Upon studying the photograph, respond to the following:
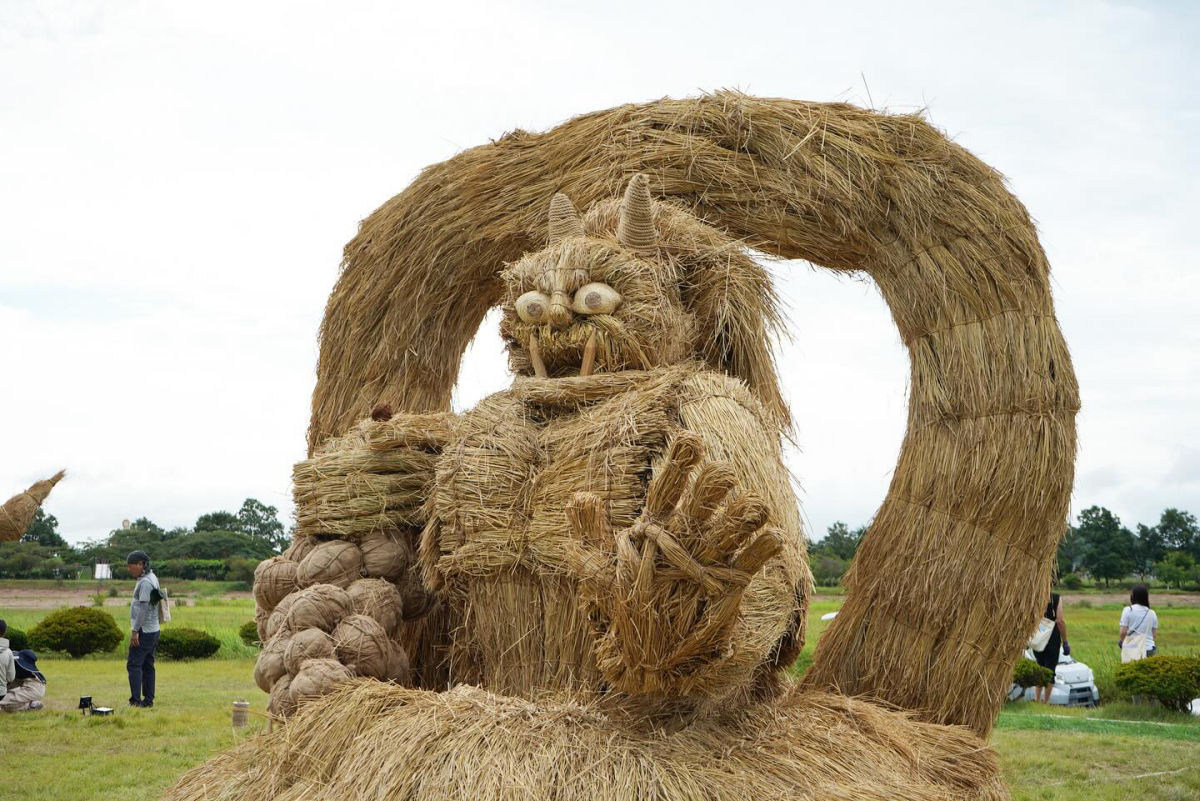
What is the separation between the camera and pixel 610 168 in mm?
4957

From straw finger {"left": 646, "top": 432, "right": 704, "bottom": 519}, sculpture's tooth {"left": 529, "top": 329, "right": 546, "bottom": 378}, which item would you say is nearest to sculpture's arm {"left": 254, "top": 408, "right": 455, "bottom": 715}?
sculpture's tooth {"left": 529, "top": 329, "right": 546, "bottom": 378}

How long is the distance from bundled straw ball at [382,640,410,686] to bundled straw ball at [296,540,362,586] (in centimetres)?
29

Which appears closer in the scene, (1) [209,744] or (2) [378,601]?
(2) [378,601]

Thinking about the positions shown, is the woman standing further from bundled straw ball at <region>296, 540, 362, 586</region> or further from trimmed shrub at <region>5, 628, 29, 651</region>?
trimmed shrub at <region>5, 628, 29, 651</region>

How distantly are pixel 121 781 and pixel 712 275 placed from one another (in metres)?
4.32

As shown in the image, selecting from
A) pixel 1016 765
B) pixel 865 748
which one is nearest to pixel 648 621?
pixel 865 748

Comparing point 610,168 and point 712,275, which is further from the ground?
point 610,168

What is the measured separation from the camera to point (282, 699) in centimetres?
341

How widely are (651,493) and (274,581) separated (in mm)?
1847

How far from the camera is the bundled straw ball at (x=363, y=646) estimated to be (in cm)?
351

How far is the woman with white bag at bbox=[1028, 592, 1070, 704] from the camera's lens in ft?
28.1

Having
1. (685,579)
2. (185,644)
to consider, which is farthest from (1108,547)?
(685,579)

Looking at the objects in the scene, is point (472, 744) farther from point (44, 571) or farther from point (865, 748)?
point (44, 571)

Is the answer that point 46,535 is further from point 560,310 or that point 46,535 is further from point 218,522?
point 560,310
